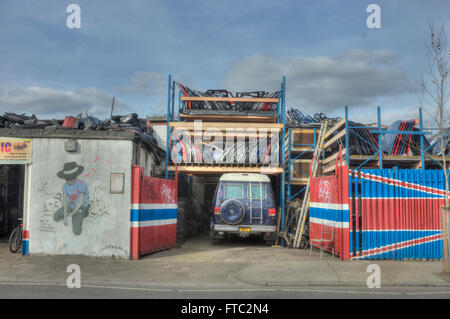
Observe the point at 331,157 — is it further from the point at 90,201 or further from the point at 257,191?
the point at 90,201

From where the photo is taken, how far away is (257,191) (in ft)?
43.7

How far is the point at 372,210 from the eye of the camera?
10492mm

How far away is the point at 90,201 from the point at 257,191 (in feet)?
17.7

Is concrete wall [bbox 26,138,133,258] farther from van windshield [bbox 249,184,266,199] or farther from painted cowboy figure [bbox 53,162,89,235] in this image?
van windshield [bbox 249,184,266,199]

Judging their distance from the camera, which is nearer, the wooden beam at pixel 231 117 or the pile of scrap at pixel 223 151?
the pile of scrap at pixel 223 151

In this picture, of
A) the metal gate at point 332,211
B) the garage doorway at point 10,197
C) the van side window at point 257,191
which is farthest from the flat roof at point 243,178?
the garage doorway at point 10,197

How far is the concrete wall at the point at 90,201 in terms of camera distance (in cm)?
1074

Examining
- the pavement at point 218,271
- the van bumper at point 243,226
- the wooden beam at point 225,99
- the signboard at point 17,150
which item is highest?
the wooden beam at point 225,99

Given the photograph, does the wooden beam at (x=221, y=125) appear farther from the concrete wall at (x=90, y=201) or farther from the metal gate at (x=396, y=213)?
the metal gate at (x=396, y=213)

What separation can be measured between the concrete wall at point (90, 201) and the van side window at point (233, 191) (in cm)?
368
